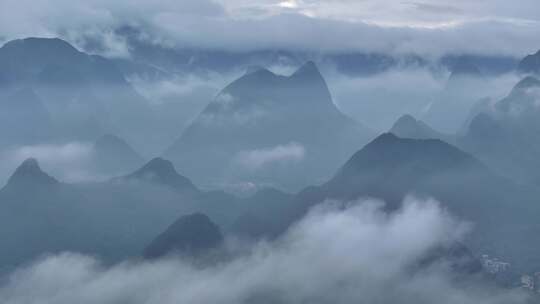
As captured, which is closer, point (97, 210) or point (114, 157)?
point (97, 210)

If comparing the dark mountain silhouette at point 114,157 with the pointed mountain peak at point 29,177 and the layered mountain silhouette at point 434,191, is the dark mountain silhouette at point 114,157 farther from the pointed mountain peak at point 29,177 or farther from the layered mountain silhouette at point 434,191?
the layered mountain silhouette at point 434,191

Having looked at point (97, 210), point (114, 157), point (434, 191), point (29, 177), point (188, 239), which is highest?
point (188, 239)

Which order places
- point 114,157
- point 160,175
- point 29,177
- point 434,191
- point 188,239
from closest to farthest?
point 188,239, point 29,177, point 434,191, point 160,175, point 114,157

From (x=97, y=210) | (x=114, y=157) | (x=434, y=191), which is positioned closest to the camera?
(x=97, y=210)

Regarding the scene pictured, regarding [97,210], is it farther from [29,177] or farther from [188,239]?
[188,239]

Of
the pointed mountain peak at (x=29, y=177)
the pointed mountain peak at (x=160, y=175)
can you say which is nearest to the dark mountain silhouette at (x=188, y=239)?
the pointed mountain peak at (x=29, y=177)

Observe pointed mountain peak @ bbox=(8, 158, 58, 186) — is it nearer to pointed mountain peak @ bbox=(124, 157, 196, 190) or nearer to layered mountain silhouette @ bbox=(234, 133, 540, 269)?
pointed mountain peak @ bbox=(124, 157, 196, 190)

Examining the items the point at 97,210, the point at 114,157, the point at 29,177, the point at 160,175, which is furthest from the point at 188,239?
the point at 114,157
